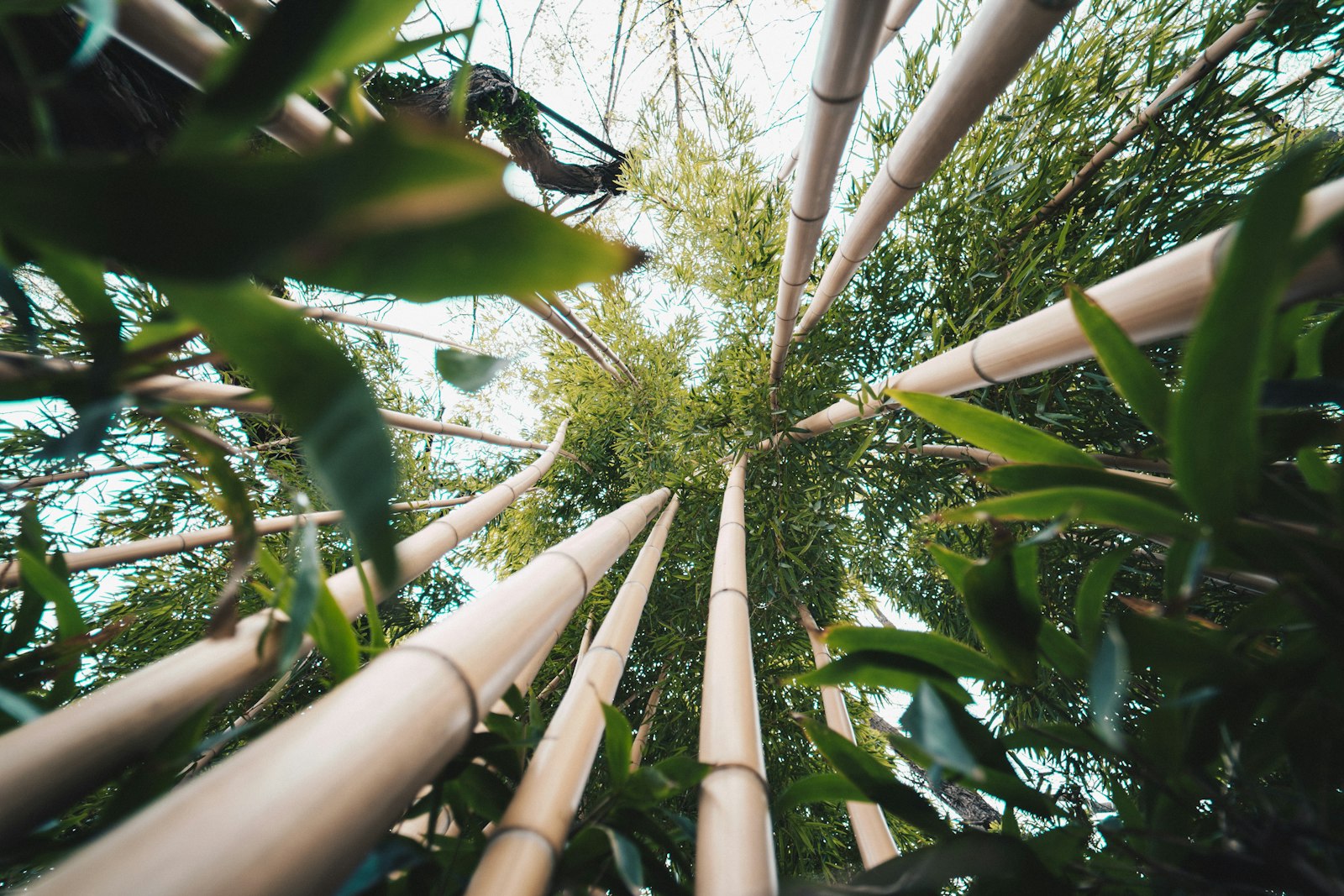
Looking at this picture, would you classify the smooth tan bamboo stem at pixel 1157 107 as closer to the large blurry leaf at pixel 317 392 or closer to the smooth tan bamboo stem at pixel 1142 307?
the smooth tan bamboo stem at pixel 1142 307

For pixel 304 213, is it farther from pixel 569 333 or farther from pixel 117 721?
pixel 569 333

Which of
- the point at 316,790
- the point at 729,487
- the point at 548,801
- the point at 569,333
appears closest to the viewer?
the point at 316,790

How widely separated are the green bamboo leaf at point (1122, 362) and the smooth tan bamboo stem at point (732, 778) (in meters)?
0.68

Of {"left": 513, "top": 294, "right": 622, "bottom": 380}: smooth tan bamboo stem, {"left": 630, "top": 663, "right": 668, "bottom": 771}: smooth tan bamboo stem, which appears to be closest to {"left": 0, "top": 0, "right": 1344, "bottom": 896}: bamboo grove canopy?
{"left": 513, "top": 294, "right": 622, "bottom": 380}: smooth tan bamboo stem

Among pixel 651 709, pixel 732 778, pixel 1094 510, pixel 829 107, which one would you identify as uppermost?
pixel 829 107

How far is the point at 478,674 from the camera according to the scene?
0.53m

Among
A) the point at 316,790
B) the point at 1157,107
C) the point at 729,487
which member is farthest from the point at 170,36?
the point at 1157,107

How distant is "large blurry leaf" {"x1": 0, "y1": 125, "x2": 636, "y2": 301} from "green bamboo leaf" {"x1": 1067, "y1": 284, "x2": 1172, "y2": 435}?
59cm

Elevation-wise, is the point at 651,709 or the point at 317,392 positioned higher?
the point at 317,392

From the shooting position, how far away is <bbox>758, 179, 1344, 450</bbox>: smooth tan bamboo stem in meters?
0.49

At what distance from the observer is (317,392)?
1.13ft

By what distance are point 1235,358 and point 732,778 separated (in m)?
0.74

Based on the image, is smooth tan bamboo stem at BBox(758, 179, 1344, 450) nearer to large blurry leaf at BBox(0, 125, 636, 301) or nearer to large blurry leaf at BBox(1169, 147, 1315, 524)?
large blurry leaf at BBox(1169, 147, 1315, 524)

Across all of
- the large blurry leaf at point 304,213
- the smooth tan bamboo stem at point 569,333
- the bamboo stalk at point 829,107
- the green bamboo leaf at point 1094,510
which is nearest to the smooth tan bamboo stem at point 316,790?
the large blurry leaf at point 304,213
